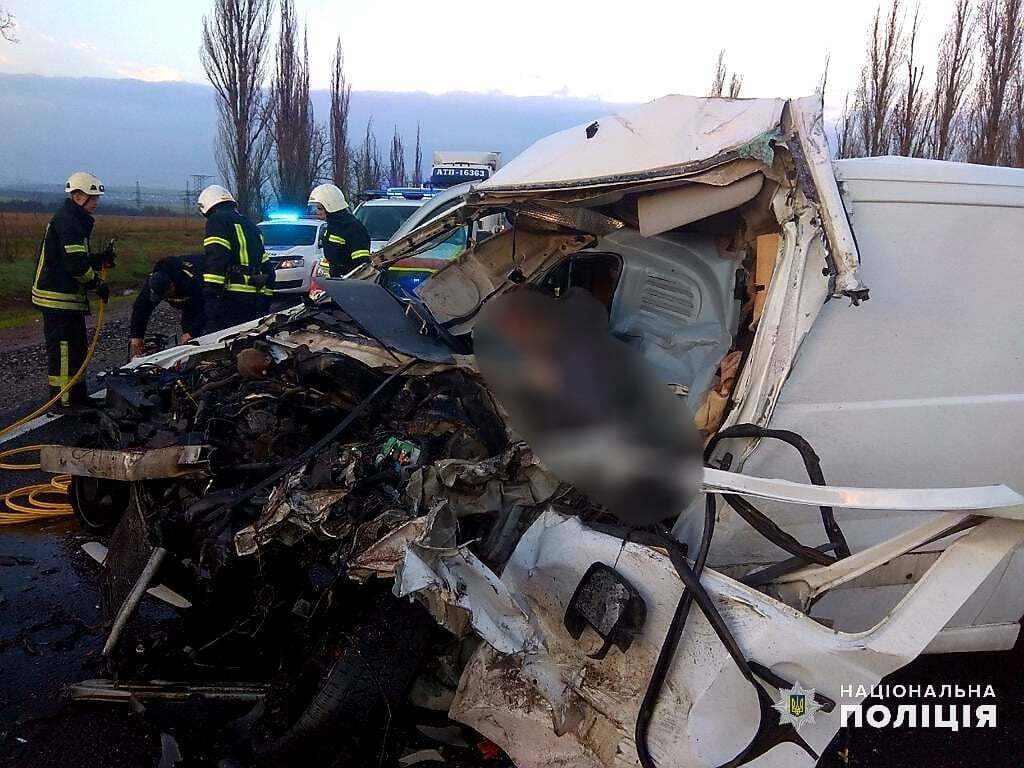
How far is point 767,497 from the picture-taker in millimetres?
1826

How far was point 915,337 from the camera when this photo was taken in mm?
2354

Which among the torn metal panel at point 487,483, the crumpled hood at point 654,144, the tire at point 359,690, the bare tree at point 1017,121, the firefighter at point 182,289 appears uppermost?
the bare tree at point 1017,121

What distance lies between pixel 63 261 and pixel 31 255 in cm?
1132

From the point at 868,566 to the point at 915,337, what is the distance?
0.79m

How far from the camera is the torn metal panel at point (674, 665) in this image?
1764 mm

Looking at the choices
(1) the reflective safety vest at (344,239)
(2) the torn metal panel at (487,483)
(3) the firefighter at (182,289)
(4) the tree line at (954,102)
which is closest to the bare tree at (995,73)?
(4) the tree line at (954,102)

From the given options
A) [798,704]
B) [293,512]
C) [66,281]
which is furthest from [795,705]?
[66,281]

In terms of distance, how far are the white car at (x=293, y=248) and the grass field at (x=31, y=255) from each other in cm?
238

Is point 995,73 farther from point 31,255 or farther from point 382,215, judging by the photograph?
point 31,255

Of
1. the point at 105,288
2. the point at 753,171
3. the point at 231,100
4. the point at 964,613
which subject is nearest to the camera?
the point at 753,171

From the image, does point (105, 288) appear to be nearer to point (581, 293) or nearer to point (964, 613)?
point (581, 293)

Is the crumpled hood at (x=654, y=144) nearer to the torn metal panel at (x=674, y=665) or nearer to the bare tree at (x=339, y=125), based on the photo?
the torn metal panel at (x=674, y=665)

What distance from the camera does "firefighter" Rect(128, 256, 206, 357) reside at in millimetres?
6070

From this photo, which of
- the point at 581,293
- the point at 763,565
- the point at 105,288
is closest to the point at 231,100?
the point at 105,288
